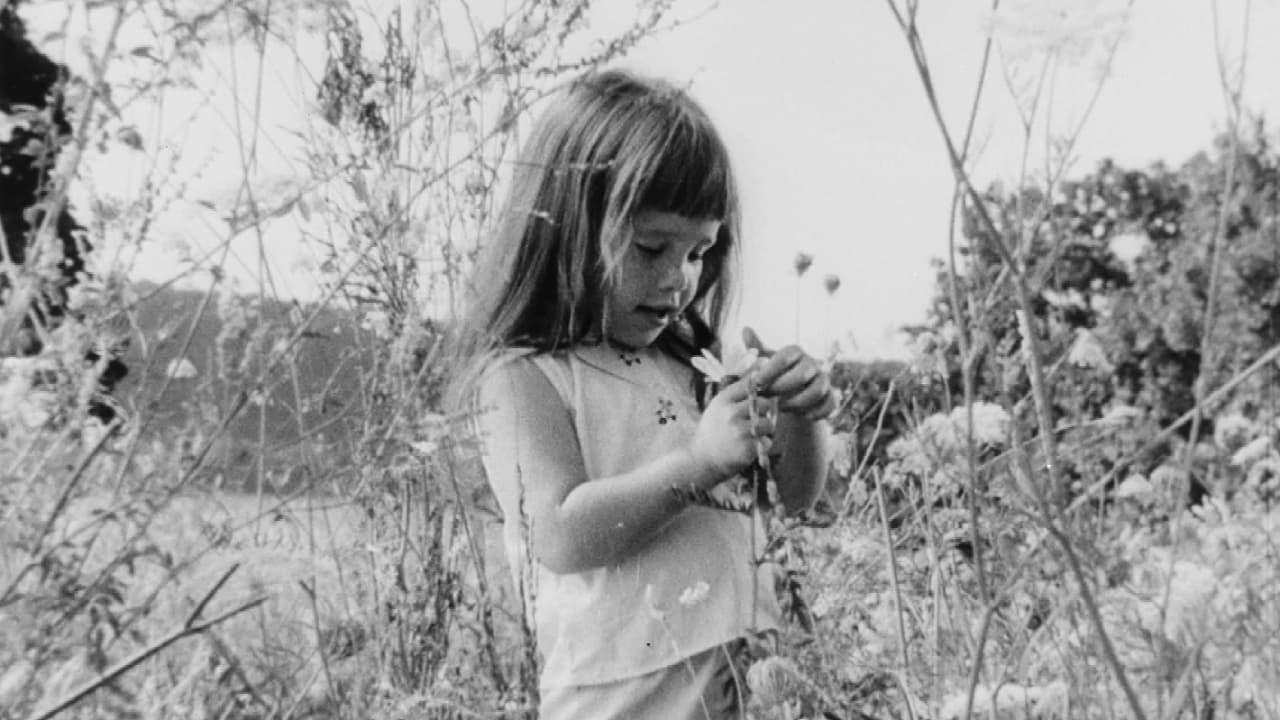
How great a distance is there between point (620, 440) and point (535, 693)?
57 cm

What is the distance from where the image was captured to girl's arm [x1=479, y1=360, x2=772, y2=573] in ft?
5.24

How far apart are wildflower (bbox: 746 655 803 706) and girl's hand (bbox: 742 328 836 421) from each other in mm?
293

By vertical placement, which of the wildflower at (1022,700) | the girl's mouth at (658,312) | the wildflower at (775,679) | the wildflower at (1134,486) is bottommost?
the wildflower at (1022,700)

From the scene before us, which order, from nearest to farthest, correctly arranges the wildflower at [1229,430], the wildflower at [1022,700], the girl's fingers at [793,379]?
the wildflower at [1022,700]
the girl's fingers at [793,379]
the wildflower at [1229,430]

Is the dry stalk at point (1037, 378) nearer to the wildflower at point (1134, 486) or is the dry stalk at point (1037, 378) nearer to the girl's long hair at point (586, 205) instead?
the girl's long hair at point (586, 205)

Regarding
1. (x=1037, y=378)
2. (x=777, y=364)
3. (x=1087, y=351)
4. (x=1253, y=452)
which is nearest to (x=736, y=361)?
(x=777, y=364)

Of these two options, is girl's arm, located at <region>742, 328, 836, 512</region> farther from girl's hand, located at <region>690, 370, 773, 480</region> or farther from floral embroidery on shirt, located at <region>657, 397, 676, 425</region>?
floral embroidery on shirt, located at <region>657, 397, 676, 425</region>

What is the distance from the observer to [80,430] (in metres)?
1.31

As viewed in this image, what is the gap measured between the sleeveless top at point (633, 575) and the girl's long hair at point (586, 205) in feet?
0.30

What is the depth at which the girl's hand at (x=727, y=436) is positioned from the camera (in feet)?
5.08

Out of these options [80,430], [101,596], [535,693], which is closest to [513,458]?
[535,693]

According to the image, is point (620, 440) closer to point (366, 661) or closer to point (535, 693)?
point (366, 661)

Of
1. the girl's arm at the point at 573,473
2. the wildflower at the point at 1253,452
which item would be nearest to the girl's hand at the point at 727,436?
the girl's arm at the point at 573,473

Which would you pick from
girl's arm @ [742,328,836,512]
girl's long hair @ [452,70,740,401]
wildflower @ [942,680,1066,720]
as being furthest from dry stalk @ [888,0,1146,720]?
girl's long hair @ [452,70,740,401]
